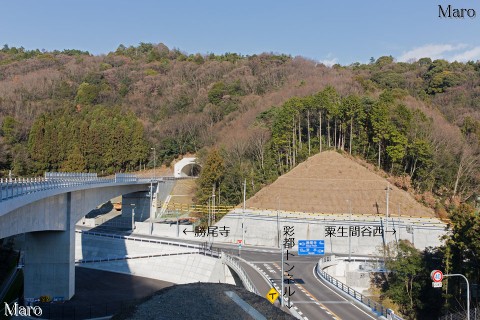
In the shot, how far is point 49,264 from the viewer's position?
3438 centimetres

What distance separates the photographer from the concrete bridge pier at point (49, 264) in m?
34.0

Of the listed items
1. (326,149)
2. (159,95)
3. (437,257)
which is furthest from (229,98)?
(437,257)

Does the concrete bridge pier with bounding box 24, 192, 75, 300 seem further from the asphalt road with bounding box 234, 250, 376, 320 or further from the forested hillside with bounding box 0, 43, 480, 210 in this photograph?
the forested hillside with bounding box 0, 43, 480, 210

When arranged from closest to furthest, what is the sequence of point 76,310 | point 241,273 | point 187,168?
point 76,310 < point 241,273 < point 187,168

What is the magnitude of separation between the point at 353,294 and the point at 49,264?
69.7ft

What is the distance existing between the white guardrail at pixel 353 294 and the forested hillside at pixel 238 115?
853 inches

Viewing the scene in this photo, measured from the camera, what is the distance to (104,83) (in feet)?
398

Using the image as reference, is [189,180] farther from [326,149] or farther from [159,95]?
[159,95]

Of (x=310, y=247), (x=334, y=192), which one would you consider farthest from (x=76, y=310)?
(x=334, y=192)

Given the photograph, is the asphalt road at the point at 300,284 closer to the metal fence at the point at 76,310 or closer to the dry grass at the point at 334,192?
the dry grass at the point at 334,192

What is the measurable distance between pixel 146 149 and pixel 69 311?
57.6 m

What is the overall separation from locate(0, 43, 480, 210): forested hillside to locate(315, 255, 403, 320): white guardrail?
853 inches

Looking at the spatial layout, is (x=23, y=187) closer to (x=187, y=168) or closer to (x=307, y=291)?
(x=307, y=291)

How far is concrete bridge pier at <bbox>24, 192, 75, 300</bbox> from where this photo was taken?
33969mm
